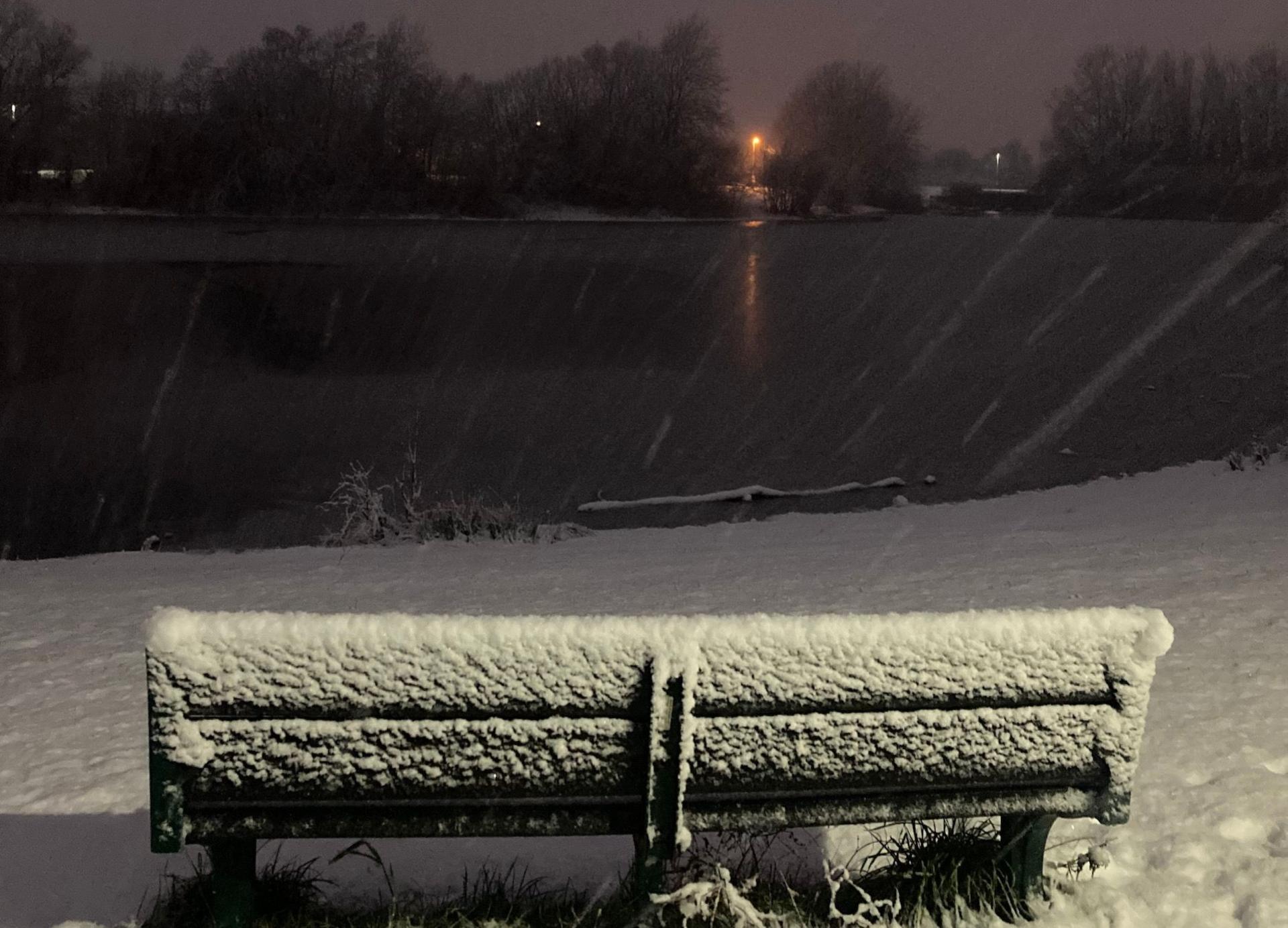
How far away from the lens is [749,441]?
19891 mm

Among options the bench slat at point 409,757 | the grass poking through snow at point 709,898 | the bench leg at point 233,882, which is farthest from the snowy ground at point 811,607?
the bench slat at point 409,757

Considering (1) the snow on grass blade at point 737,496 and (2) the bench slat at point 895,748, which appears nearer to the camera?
(2) the bench slat at point 895,748

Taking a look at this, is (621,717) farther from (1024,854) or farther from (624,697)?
(1024,854)

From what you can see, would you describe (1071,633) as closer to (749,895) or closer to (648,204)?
(749,895)

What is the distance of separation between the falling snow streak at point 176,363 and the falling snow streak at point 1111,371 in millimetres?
12569

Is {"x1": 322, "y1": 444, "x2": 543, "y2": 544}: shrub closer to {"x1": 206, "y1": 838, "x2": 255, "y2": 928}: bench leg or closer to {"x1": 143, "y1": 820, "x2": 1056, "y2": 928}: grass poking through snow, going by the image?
{"x1": 143, "y1": 820, "x2": 1056, "y2": 928}: grass poking through snow

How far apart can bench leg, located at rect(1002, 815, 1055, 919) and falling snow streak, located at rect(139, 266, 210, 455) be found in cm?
1780

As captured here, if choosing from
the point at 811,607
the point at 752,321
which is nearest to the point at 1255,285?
the point at 752,321

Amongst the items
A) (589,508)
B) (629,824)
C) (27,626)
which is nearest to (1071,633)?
(629,824)

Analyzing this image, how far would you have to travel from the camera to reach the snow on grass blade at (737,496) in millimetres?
15906

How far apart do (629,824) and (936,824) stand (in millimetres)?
1132

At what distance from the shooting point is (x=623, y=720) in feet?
9.40

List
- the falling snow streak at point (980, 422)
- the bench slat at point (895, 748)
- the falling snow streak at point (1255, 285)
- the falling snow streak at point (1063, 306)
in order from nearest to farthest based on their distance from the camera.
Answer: the bench slat at point (895, 748) → the falling snow streak at point (980, 422) → the falling snow streak at point (1063, 306) → the falling snow streak at point (1255, 285)

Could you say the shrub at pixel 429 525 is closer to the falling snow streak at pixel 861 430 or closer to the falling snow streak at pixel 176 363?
the falling snow streak at pixel 861 430
